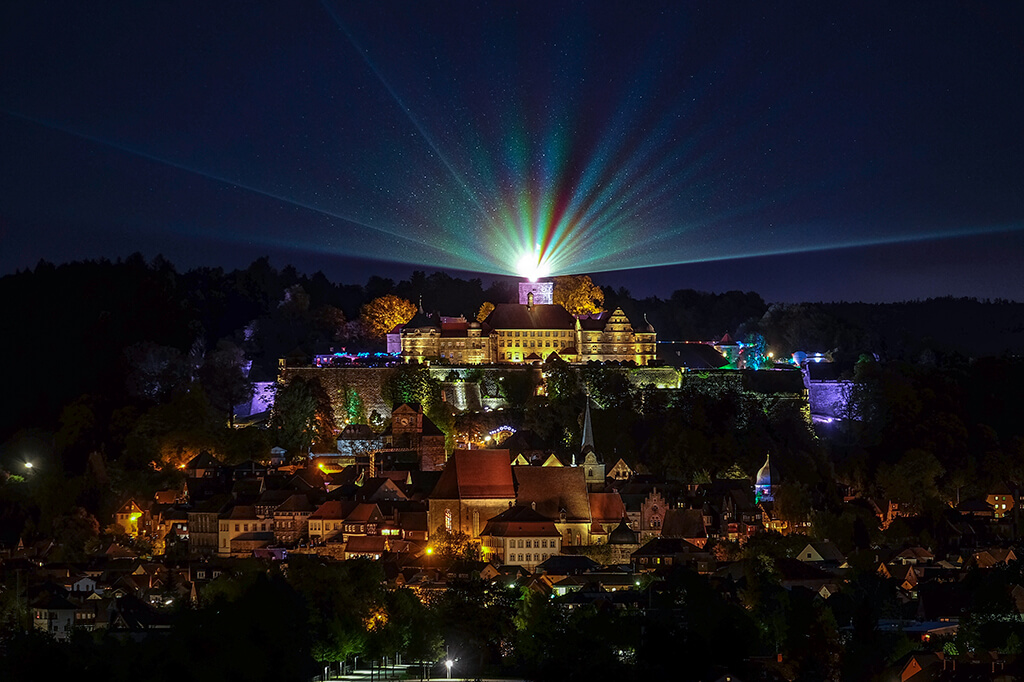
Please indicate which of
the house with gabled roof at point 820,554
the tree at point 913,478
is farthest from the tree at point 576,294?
the house with gabled roof at point 820,554

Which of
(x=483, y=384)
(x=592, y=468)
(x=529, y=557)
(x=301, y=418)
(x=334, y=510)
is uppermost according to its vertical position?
(x=483, y=384)

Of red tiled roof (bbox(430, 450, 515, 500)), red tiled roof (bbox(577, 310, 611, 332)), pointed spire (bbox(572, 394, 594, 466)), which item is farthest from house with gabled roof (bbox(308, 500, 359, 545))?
red tiled roof (bbox(577, 310, 611, 332))

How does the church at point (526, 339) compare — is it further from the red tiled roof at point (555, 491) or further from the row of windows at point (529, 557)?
the row of windows at point (529, 557)

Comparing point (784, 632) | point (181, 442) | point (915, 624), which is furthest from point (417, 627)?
point (181, 442)

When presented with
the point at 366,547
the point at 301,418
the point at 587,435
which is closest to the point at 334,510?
the point at 366,547

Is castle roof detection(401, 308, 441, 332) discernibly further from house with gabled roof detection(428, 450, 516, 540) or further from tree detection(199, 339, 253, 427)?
house with gabled roof detection(428, 450, 516, 540)

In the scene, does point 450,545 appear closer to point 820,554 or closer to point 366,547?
point 366,547
